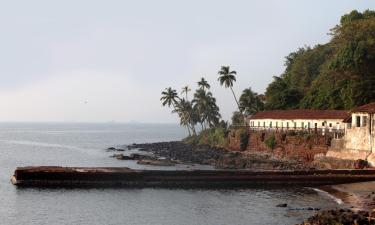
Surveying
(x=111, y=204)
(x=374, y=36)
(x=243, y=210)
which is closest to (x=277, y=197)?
(x=243, y=210)

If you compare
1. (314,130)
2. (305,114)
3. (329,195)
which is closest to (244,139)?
(305,114)

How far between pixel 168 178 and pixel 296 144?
98.0ft

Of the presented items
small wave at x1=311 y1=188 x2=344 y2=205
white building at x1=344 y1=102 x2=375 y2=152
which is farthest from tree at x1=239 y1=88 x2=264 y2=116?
small wave at x1=311 y1=188 x2=344 y2=205

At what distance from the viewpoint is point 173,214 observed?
147 feet

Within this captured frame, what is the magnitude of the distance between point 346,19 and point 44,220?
76533 mm

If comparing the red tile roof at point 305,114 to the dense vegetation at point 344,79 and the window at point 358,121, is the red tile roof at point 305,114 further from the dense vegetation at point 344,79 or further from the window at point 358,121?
the window at point 358,121

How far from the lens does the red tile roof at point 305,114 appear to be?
80.9 m

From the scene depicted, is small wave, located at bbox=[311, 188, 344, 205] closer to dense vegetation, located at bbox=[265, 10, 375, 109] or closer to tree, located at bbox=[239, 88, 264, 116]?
dense vegetation, located at bbox=[265, 10, 375, 109]

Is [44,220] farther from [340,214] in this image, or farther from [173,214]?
[340,214]

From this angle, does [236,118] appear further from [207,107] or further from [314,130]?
[314,130]

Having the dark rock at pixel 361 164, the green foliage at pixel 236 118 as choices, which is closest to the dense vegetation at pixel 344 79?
the green foliage at pixel 236 118

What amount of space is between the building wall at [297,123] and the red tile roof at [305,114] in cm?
56

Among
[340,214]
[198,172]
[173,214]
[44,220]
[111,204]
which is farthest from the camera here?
[198,172]

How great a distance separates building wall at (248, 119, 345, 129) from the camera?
263 feet
